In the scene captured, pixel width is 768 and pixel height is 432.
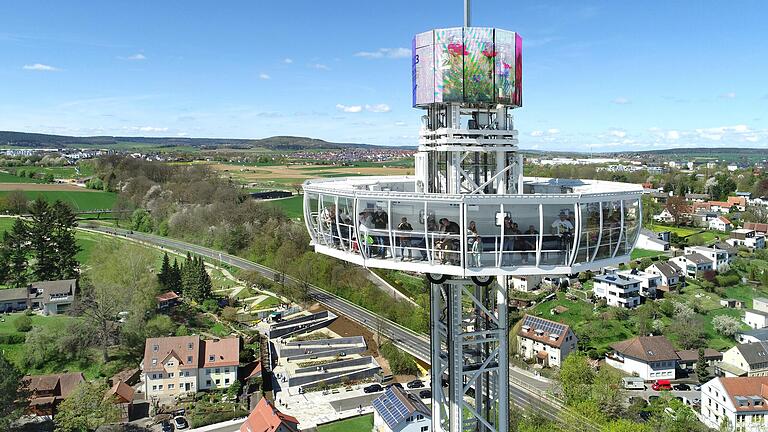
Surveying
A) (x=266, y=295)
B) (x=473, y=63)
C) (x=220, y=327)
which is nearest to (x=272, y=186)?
(x=266, y=295)

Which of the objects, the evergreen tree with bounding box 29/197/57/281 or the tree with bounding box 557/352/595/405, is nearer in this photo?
the tree with bounding box 557/352/595/405

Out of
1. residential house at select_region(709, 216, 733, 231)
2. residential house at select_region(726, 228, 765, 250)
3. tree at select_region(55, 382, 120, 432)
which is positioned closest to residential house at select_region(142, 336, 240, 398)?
tree at select_region(55, 382, 120, 432)

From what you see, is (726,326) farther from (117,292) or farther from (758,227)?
(117,292)

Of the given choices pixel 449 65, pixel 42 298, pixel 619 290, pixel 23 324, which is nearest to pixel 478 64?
pixel 449 65

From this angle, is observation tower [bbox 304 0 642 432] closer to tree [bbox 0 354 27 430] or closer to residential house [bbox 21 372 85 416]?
tree [bbox 0 354 27 430]

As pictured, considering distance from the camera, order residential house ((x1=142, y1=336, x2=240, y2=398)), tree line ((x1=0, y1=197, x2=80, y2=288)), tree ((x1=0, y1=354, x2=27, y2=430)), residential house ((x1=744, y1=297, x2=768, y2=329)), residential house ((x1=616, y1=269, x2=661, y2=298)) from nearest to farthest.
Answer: tree ((x1=0, y1=354, x2=27, y2=430)) < residential house ((x1=142, y1=336, x2=240, y2=398)) < residential house ((x1=744, y1=297, x2=768, y2=329)) < tree line ((x1=0, y1=197, x2=80, y2=288)) < residential house ((x1=616, y1=269, x2=661, y2=298))

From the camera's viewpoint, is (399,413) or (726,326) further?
(726,326)
